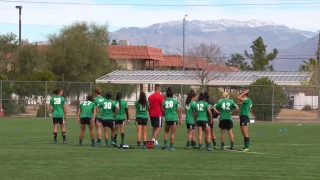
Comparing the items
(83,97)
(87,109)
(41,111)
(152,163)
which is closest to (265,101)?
(83,97)

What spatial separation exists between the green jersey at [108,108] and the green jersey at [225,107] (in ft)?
10.7

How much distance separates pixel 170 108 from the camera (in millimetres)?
21094

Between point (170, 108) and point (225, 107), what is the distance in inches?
65.0

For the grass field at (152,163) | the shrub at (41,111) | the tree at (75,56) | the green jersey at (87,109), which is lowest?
the grass field at (152,163)

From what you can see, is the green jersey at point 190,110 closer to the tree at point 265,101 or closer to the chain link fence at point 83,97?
the chain link fence at point 83,97

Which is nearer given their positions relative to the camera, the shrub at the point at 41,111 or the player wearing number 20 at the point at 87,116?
the player wearing number 20 at the point at 87,116

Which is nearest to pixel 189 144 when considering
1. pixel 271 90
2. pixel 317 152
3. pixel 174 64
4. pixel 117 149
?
pixel 117 149

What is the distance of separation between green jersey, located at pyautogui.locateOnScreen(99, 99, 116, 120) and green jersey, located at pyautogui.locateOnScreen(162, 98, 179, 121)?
1687 millimetres

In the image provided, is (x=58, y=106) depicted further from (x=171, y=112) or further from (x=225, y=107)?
(x=225, y=107)

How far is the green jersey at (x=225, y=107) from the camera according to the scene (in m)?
20.9

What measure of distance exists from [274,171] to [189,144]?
6533 mm

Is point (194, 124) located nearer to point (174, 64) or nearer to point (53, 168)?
point (53, 168)

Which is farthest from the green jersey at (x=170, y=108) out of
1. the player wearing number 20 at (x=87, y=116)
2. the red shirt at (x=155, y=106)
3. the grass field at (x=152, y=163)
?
the player wearing number 20 at (x=87, y=116)

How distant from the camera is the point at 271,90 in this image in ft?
148
